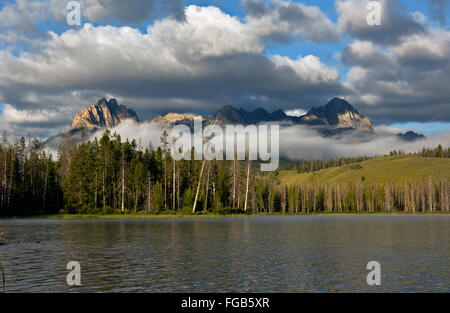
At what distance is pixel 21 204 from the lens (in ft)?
438

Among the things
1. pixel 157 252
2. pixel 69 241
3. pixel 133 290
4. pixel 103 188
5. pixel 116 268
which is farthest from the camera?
pixel 103 188

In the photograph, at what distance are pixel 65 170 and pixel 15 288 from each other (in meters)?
135

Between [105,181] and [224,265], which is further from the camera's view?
[105,181]

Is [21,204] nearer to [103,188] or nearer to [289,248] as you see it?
[103,188]

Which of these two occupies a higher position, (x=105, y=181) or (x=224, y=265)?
(x=105, y=181)

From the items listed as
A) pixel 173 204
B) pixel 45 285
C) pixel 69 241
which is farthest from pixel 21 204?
pixel 45 285

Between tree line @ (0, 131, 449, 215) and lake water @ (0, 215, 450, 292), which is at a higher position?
tree line @ (0, 131, 449, 215)

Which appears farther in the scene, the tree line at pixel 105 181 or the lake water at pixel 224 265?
the tree line at pixel 105 181

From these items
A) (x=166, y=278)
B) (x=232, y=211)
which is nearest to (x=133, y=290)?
(x=166, y=278)

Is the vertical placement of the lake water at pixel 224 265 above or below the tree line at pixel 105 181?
below

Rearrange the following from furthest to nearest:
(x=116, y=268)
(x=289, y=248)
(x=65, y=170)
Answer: (x=65, y=170) < (x=289, y=248) < (x=116, y=268)

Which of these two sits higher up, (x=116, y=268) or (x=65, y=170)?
(x=65, y=170)

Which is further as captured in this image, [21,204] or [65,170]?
[65,170]

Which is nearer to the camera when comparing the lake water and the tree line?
the lake water
